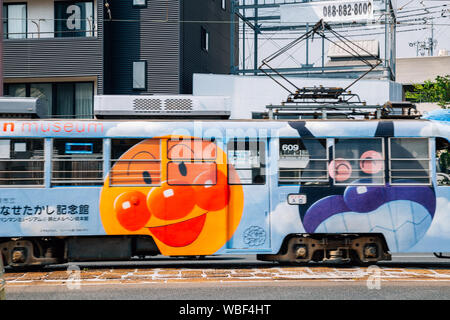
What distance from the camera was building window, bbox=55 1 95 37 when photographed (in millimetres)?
27609

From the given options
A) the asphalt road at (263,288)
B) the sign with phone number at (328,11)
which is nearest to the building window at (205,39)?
the sign with phone number at (328,11)

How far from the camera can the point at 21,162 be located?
12.1 meters

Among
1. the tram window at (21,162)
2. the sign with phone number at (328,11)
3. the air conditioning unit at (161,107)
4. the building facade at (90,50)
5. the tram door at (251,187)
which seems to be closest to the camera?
Answer: the tram window at (21,162)

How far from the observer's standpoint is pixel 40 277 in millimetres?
11281

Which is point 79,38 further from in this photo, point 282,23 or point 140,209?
point 140,209

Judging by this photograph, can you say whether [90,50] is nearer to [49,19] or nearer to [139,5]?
[49,19]

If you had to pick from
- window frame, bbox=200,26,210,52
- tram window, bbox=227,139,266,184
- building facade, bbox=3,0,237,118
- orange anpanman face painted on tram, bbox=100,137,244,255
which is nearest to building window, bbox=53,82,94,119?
building facade, bbox=3,0,237,118

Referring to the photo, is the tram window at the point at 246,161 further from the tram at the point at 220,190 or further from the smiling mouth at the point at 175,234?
the smiling mouth at the point at 175,234

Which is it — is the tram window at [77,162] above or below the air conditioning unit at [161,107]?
below

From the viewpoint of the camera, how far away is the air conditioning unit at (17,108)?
1248cm

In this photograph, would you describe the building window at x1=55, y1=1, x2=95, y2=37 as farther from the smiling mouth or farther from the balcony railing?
the smiling mouth

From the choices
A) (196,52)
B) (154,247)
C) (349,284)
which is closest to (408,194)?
(349,284)
